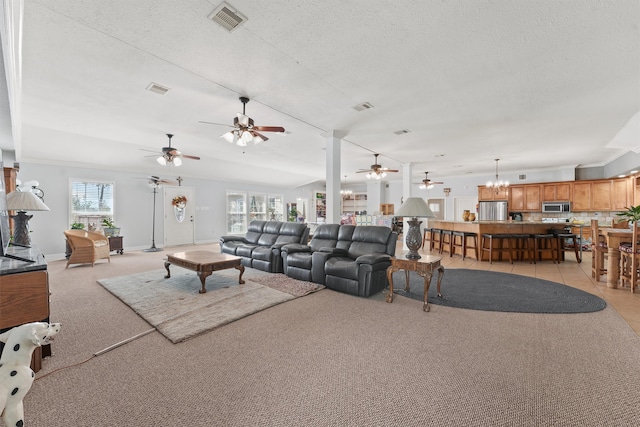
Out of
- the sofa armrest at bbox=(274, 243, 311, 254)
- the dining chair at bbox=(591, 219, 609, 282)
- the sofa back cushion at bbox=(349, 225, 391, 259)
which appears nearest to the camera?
the sofa back cushion at bbox=(349, 225, 391, 259)

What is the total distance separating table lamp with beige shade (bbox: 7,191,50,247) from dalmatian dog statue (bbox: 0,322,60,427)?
10.2 feet

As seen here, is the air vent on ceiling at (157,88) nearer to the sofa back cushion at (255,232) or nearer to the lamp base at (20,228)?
the lamp base at (20,228)

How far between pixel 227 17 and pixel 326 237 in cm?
340

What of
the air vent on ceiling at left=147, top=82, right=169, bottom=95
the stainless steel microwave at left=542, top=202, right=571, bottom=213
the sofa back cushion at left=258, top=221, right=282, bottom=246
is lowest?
the sofa back cushion at left=258, top=221, right=282, bottom=246

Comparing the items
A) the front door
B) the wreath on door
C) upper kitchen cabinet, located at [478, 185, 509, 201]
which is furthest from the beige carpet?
upper kitchen cabinet, located at [478, 185, 509, 201]

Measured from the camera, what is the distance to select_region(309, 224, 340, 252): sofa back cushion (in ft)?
15.5

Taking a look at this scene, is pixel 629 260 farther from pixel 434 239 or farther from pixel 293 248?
pixel 293 248

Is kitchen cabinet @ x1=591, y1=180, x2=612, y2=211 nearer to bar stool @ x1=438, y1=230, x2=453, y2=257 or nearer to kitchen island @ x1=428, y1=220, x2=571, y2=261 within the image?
kitchen island @ x1=428, y1=220, x2=571, y2=261

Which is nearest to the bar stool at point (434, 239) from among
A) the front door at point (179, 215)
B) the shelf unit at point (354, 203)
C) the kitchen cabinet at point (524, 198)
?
the kitchen cabinet at point (524, 198)

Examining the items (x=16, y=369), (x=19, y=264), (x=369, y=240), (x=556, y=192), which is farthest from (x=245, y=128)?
(x=556, y=192)

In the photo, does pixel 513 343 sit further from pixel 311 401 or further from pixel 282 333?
pixel 282 333

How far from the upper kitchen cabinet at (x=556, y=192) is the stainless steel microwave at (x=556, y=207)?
151 mm

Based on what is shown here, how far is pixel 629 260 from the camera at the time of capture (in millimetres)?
4152

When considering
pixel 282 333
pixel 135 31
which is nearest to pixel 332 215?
pixel 282 333
